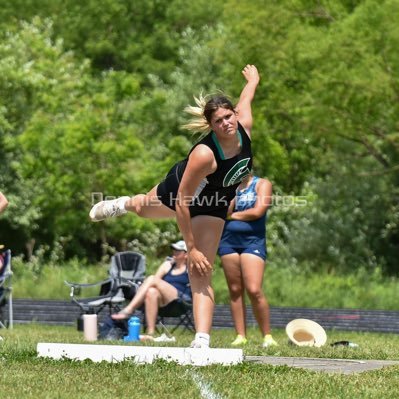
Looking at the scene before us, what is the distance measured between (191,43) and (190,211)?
28.5m

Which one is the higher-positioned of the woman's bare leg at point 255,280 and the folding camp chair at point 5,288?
the woman's bare leg at point 255,280

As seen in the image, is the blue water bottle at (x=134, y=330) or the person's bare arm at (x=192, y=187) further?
the blue water bottle at (x=134, y=330)

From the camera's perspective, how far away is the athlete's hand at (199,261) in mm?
8242

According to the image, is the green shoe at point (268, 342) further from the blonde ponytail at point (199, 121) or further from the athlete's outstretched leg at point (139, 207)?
the blonde ponytail at point (199, 121)

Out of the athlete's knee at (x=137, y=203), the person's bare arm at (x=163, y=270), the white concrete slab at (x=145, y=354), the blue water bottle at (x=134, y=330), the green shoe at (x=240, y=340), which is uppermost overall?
the athlete's knee at (x=137, y=203)

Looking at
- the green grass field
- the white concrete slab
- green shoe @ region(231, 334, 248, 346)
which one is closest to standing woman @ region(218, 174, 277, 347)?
green shoe @ region(231, 334, 248, 346)

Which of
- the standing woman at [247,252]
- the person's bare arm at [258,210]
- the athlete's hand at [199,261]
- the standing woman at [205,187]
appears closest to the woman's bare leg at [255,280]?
the standing woman at [247,252]

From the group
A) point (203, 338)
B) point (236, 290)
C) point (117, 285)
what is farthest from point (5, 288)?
point (203, 338)

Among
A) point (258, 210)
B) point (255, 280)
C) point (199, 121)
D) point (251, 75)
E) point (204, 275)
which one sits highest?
point (251, 75)

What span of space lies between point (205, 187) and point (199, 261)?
0.53 metres

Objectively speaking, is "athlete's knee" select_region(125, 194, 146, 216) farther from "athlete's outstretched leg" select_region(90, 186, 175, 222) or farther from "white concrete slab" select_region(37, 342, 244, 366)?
"white concrete slab" select_region(37, 342, 244, 366)

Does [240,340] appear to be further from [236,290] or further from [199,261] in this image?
[199,261]

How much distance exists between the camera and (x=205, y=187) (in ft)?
26.7

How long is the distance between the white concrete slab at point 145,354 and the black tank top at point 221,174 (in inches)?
42.3
